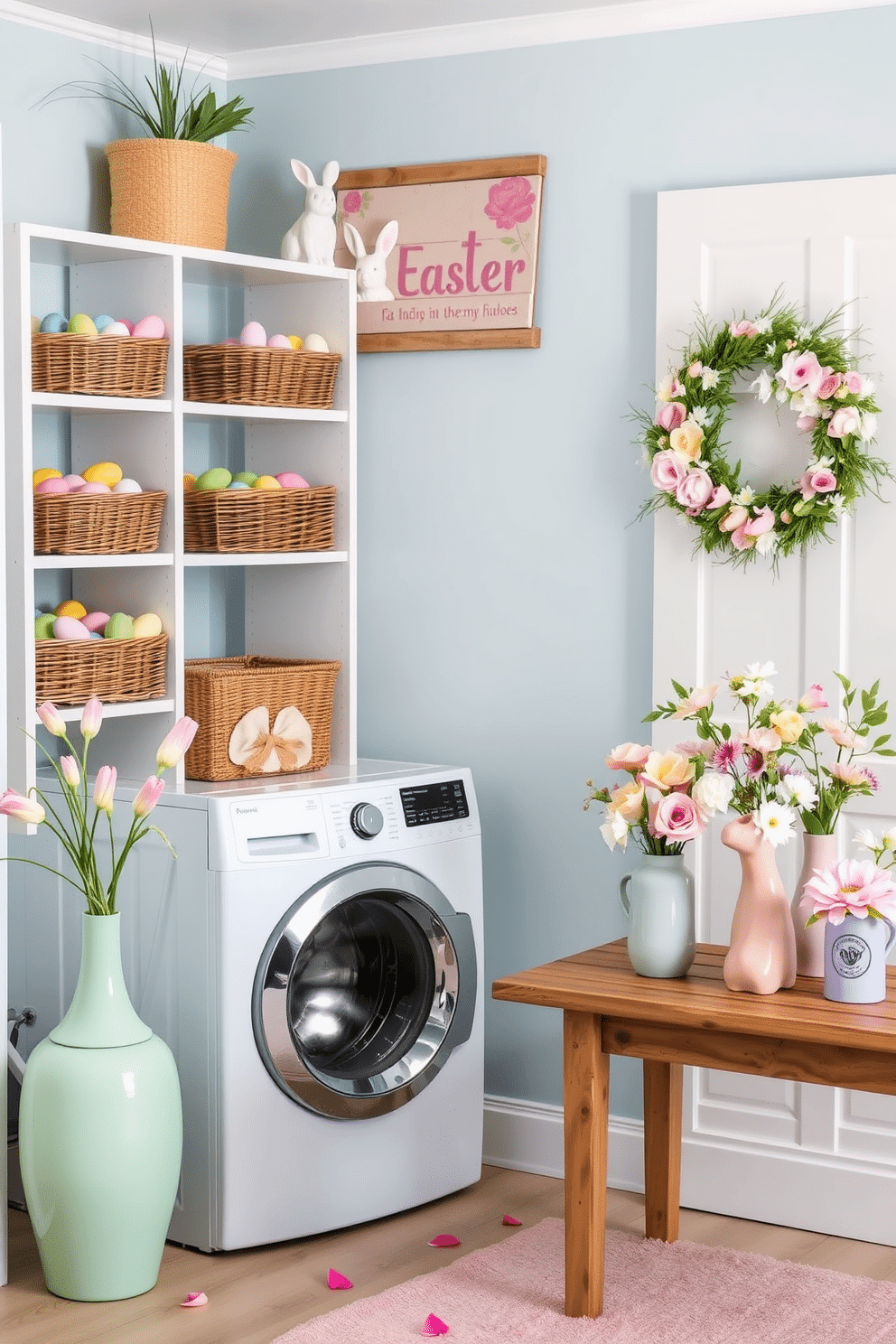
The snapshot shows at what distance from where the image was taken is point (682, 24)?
333 cm

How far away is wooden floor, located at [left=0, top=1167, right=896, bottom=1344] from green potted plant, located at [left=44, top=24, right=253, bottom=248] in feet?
6.74

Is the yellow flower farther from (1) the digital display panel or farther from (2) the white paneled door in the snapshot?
(1) the digital display panel

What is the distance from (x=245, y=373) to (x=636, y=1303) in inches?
78.4

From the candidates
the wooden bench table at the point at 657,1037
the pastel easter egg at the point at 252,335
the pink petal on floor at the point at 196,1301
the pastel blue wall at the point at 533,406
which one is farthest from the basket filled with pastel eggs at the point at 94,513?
the pink petal on floor at the point at 196,1301

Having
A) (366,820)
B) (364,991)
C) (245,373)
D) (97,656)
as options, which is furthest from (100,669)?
(364,991)

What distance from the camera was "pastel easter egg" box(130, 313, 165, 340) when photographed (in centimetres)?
324

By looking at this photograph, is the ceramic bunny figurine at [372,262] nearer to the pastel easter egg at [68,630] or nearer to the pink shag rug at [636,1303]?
the pastel easter egg at [68,630]

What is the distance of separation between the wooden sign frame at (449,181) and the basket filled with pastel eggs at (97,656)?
0.89 m

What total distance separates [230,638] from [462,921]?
0.98 metres

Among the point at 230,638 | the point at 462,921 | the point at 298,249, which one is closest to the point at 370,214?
the point at 298,249

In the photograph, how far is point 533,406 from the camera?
3564 mm

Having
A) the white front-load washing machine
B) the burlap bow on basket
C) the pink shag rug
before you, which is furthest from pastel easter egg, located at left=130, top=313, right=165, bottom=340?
the pink shag rug

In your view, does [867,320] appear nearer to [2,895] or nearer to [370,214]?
[370,214]

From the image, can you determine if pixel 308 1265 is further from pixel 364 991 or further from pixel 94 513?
pixel 94 513
